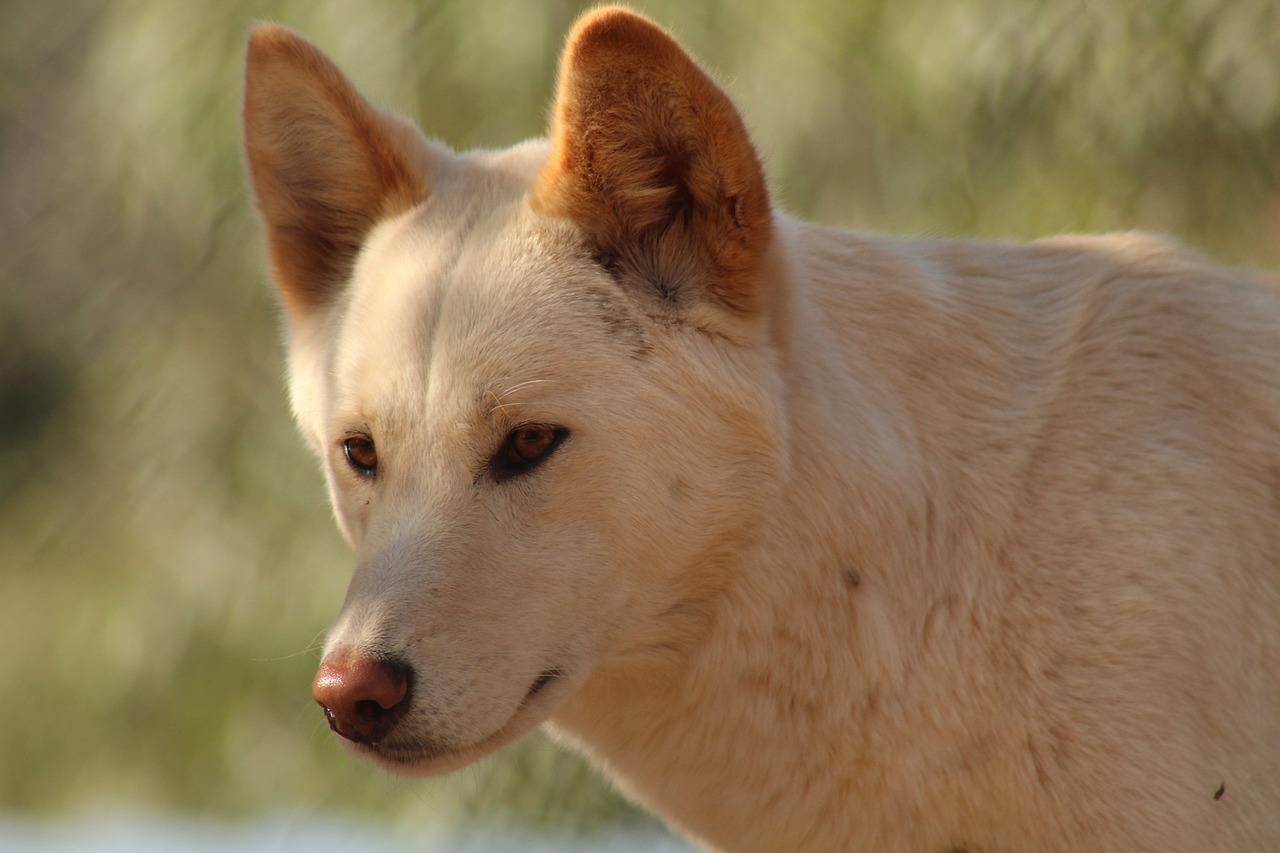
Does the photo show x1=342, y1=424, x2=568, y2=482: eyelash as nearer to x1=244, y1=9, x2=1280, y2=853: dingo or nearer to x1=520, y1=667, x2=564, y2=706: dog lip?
x1=244, y1=9, x2=1280, y2=853: dingo

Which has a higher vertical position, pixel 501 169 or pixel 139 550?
pixel 501 169

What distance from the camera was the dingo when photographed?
2.52 m

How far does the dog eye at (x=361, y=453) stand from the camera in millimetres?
2730

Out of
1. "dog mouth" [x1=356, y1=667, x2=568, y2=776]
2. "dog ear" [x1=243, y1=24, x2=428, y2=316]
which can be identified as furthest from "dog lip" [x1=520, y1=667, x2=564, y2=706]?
"dog ear" [x1=243, y1=24, x2=428, y2=316]

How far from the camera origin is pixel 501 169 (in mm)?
2965

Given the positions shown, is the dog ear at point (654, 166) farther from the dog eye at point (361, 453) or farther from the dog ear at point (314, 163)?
the dog eye at point (361, 453)

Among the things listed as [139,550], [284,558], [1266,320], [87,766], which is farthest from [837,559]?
[87,766]

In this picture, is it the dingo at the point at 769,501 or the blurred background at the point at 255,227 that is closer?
the dingo at the point at 769,501

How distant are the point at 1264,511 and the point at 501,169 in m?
1.73

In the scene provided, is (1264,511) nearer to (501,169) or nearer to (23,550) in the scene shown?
(501,169)

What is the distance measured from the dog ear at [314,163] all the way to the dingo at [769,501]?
0.01 meters

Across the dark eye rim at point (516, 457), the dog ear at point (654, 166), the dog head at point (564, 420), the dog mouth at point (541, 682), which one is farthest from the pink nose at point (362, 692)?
the dog ear at point (654, 166)

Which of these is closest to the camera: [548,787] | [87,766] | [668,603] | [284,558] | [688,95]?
[688,95]

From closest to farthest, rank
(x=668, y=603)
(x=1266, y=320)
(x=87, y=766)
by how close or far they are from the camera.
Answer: (x=668, y=603) < (x=1266, y=320) < (x=87, y=766)
